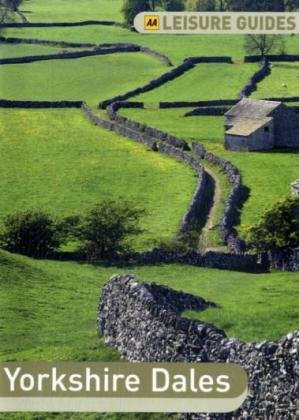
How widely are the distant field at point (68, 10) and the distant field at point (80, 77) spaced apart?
4.44m

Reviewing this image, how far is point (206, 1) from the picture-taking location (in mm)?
41844

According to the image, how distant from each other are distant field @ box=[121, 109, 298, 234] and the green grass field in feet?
31.4

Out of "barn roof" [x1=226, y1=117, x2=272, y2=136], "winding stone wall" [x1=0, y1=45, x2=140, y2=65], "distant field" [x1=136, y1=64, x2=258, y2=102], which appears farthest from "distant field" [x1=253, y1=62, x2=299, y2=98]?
"barn roof" [x1=226, y1=117, x2=272, y2=136]

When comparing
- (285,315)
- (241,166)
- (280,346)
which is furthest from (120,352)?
(241,166)

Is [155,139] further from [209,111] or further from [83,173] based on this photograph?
[209,111]

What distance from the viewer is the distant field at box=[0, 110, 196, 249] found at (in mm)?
57812

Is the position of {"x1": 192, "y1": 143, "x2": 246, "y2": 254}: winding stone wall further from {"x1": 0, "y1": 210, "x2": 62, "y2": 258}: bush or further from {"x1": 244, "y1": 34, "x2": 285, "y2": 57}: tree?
{"x1": 244, "y1": 34, "x2": 285, "y2": 57}: tree

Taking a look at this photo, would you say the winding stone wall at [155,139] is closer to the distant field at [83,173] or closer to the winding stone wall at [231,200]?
the distant field at [83,173]

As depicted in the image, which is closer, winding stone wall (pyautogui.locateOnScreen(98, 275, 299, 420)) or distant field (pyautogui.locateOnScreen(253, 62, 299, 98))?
winding stone wall (pyautogui.locateOnScreen(98, 275, 299, 420))

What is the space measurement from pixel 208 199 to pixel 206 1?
60.2 feet

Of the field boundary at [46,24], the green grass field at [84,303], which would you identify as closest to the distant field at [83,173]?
the green grass field at [84,303]

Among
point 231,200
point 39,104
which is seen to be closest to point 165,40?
point 39,104

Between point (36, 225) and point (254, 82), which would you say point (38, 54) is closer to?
point (254, 82)

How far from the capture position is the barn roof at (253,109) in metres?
78.1
